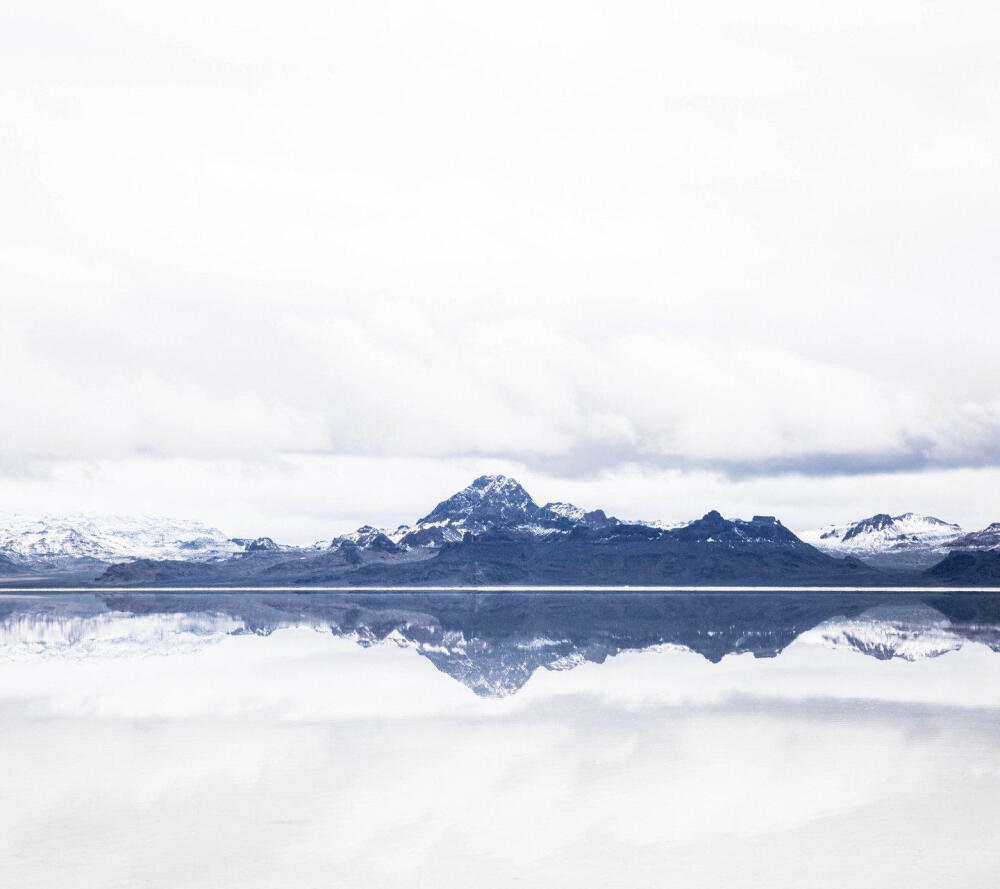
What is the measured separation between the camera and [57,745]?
27812 mm

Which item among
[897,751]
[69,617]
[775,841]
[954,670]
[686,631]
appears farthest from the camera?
[69,617]

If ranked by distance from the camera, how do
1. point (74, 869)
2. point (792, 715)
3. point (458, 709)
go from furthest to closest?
1. point (458, 709)
2. point (792, 715)
3. point (74, 869)

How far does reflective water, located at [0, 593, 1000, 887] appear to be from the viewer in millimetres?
17266

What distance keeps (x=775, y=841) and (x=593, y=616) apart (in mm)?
75883

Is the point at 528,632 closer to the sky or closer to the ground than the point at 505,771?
closer to the ground

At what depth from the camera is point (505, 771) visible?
79.1ft

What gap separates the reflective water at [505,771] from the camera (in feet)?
56.6

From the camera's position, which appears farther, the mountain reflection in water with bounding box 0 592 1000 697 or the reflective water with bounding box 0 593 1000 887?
the mountain reflection in water with bounding box 0 592 1000 697

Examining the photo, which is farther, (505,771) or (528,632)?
(528,632)

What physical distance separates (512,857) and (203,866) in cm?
481

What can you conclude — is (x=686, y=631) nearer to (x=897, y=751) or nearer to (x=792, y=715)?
(x=792, y=715)

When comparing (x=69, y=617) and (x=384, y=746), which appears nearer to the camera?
(x=384, y=746)

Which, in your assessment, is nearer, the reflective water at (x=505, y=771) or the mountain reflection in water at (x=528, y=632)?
the reflective water at (x=505, y=771)

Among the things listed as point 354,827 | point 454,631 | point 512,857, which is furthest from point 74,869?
point 454,631
